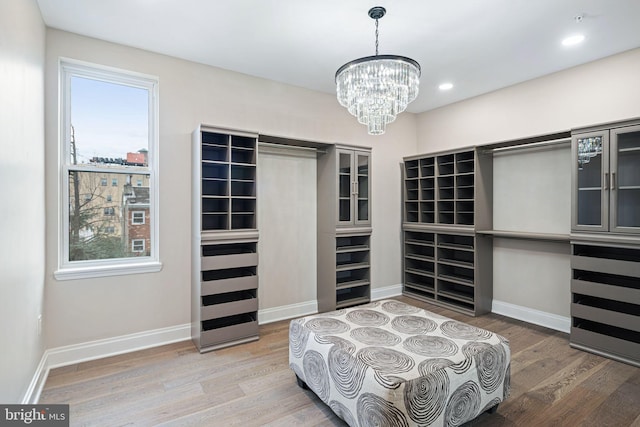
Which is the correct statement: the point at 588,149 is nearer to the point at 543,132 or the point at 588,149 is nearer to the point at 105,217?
the point at 543,132

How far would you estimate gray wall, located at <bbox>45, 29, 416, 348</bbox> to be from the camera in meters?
2.81

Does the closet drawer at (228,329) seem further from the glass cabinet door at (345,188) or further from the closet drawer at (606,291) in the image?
the closet drawer at (606,291)

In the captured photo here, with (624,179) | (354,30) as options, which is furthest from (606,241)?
(354,30)

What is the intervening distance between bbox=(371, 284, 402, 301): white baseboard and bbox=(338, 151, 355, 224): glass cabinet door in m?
1.32

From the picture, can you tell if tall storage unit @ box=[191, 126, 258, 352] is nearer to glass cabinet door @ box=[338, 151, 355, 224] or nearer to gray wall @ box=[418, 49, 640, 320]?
glass cabinet door @ box=[338, 151, 355, 224]

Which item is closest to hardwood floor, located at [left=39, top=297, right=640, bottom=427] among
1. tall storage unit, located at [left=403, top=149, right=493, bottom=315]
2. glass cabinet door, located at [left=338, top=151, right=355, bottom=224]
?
tall storage unit, located at [left=403, top=149, right=493, bottom=315]

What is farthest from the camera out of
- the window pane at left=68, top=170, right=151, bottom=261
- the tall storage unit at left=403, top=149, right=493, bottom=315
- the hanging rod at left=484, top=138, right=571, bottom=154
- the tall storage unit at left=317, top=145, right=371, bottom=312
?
the tall storage unit at left=403, top=149, right=493, bottom=315

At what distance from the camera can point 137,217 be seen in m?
3.23

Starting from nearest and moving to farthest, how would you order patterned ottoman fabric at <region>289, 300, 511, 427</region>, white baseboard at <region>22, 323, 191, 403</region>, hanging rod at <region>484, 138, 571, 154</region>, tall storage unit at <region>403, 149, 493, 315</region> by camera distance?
patterned ottoman fabric at <region>289, 300, 511, 427</region> → white baseboard at <region>22, 323, 191, 403</region> → hanging rod at <region>484, 138, 571, 154</region> → tall storage unit at <region>403, 149, 493, 315</region>

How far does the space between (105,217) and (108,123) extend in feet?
2.93

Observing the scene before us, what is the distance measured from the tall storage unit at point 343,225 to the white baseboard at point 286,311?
0.40ft

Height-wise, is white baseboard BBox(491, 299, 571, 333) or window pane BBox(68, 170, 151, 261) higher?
window pane BBox(68, 170, 151, 261)

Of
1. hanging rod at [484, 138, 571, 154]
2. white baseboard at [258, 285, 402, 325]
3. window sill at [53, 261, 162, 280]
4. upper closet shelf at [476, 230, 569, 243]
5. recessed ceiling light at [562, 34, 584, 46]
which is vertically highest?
recessed ceiling light at [562, 34, 584, 46]

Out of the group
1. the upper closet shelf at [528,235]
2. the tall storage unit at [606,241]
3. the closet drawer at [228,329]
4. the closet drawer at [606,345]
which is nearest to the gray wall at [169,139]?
the closet drawer at [228,329]
